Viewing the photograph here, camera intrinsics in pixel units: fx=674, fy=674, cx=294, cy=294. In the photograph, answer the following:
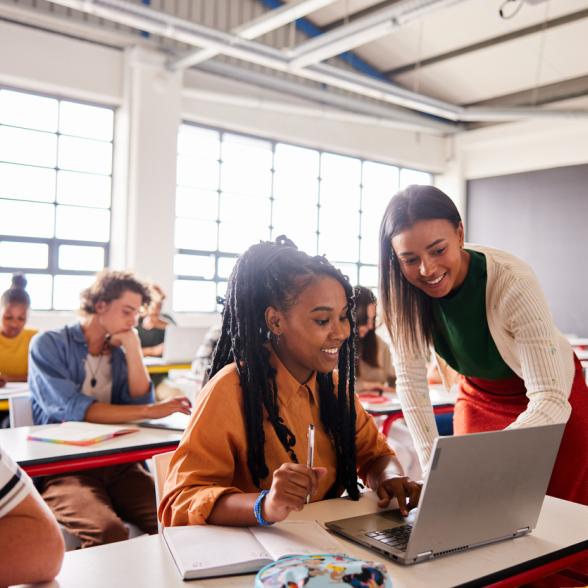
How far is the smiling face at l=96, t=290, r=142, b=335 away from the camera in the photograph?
2.84m

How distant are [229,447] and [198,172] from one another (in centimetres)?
720

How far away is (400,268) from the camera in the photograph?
1.87 meters

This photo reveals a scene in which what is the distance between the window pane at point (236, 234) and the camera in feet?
28.1

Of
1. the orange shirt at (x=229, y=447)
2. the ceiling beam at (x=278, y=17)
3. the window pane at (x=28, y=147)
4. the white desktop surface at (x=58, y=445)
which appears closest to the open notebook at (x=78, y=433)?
the white desktop surface at (x=58, y=445)

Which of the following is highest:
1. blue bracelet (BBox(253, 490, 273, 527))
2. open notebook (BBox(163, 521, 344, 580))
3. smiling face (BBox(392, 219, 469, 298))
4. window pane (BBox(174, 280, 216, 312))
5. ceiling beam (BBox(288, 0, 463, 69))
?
ceiling beam (BBox(288, 0, 463, 69))

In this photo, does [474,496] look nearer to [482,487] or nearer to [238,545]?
[482,487]

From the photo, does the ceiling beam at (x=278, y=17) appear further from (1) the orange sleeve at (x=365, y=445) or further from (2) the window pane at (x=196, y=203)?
(1) the orange sleeve at (x=365, y=445)

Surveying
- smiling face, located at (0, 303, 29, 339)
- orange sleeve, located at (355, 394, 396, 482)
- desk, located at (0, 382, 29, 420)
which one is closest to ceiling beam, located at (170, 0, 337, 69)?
smiling face, located at (0, 303, 29, 339)

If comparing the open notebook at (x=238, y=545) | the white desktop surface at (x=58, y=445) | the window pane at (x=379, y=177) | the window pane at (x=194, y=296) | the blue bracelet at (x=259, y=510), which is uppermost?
the window pane at (x=379, y=177)

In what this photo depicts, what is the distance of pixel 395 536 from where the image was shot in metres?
1.29

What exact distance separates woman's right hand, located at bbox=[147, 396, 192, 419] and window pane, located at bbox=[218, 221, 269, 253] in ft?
18.9

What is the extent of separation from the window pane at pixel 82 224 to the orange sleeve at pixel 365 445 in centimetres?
615

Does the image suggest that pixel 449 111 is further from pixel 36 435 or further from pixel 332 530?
pixel 332 530

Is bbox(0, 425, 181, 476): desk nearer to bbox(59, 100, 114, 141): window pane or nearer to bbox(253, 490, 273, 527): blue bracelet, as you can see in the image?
bbox(253, 490, 273, 527): blue bracelet
